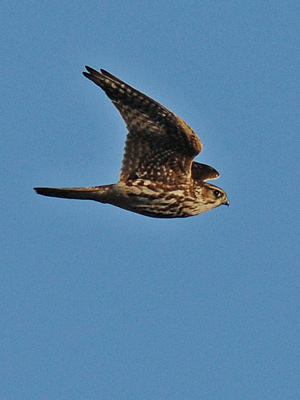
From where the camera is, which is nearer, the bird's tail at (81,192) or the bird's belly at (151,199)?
the bird's tail at (81,192)

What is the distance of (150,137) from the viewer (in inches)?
697

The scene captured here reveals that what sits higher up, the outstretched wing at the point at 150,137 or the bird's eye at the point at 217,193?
the outstretched wing at the point at 150,137

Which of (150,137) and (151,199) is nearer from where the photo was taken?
(150,137)

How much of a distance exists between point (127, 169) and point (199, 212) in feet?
5.16

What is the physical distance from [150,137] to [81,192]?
1419mm

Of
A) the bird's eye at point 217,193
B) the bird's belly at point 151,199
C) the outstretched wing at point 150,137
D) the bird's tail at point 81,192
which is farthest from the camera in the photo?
the bird's eye at point 217,193

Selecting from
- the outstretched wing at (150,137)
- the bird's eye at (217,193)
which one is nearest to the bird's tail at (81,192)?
the outstretched wing at (150,137)

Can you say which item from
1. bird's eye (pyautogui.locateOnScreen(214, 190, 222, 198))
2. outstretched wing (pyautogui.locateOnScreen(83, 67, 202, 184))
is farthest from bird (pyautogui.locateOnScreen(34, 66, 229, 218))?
bird's eye (pyautogui.locateOnScreen(214, 190, 222, 198))

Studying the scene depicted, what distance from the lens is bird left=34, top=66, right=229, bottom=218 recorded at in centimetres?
1722

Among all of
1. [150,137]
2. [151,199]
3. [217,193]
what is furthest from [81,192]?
[217,193]

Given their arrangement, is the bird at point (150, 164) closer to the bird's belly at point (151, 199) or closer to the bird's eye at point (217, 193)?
the bird's belly at point (151, 199)

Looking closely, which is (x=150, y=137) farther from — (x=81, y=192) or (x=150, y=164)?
(x=81, y=192)

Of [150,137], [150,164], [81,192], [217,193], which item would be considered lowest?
[81,192]

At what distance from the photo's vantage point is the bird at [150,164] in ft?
56.5
